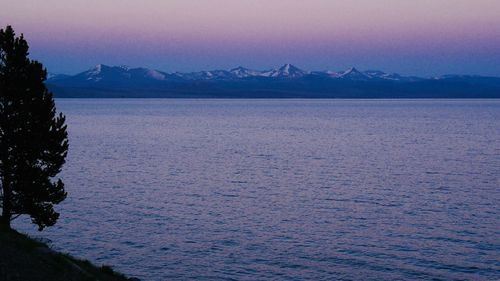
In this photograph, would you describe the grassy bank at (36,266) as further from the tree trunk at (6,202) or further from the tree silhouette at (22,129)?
the tree silhouette at (22,129)

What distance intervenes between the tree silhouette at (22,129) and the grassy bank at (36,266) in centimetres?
582

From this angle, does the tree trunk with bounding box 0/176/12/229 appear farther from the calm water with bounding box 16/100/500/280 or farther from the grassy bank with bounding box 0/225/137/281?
the grassy bank with bounding box 0/225/137/281

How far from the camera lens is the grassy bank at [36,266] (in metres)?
21.0

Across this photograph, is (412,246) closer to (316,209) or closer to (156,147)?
(316,209)

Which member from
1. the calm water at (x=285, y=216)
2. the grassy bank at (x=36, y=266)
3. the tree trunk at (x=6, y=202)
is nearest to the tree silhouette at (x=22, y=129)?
the tree trunk at (x=6, y=202)

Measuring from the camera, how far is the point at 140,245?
38000mm

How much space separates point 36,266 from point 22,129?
→ 42.4 feet

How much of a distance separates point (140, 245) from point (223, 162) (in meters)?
48.6

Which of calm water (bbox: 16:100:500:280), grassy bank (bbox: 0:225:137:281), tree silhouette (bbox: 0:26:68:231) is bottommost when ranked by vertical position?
calm water (bbox: 16:100:500:280)

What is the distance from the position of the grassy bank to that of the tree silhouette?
229 inches

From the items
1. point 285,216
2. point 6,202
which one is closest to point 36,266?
point 6,202

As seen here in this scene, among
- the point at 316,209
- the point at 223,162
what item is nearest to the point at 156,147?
the point at 223,162

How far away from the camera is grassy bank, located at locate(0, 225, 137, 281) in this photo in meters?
21.0

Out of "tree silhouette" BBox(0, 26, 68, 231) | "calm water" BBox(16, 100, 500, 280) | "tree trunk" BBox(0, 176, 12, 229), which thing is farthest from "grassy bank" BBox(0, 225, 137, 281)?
"calm water" BBox(16, 100, 500, 280)
